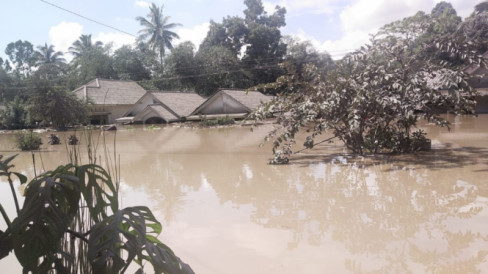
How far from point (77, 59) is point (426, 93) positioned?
126 ft

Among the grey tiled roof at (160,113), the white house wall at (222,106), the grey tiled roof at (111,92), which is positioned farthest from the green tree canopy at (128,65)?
the white house wall at (222,106)

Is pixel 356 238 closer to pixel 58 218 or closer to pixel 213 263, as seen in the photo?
pixel 213 263

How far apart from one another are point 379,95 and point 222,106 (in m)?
18.9

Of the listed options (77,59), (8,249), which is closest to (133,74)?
(77,59)

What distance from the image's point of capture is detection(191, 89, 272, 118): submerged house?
1042 inches

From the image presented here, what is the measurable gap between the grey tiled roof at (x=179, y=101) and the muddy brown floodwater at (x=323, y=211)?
58.6ft

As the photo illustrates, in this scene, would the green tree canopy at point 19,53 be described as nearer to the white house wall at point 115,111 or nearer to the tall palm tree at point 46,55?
the tall palm tree at point 46,55

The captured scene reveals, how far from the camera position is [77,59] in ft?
131

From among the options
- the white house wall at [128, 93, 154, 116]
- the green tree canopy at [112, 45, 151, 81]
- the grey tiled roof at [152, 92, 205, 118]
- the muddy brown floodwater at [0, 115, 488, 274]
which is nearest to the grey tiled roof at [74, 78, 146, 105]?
the white house wall at [128, 93, 154, 116]

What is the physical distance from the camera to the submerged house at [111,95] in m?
29.0

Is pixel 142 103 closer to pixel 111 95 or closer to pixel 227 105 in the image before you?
pixel 111 95

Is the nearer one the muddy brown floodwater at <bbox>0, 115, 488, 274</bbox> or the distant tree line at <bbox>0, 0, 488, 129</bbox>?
the muddy brown floodwater at <bbox>0, 115, 488, 274</bbox>

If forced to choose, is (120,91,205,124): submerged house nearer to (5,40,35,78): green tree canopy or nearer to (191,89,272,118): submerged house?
(191,89,272,118): submerged house

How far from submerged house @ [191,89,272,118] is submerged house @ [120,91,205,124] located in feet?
4.59
